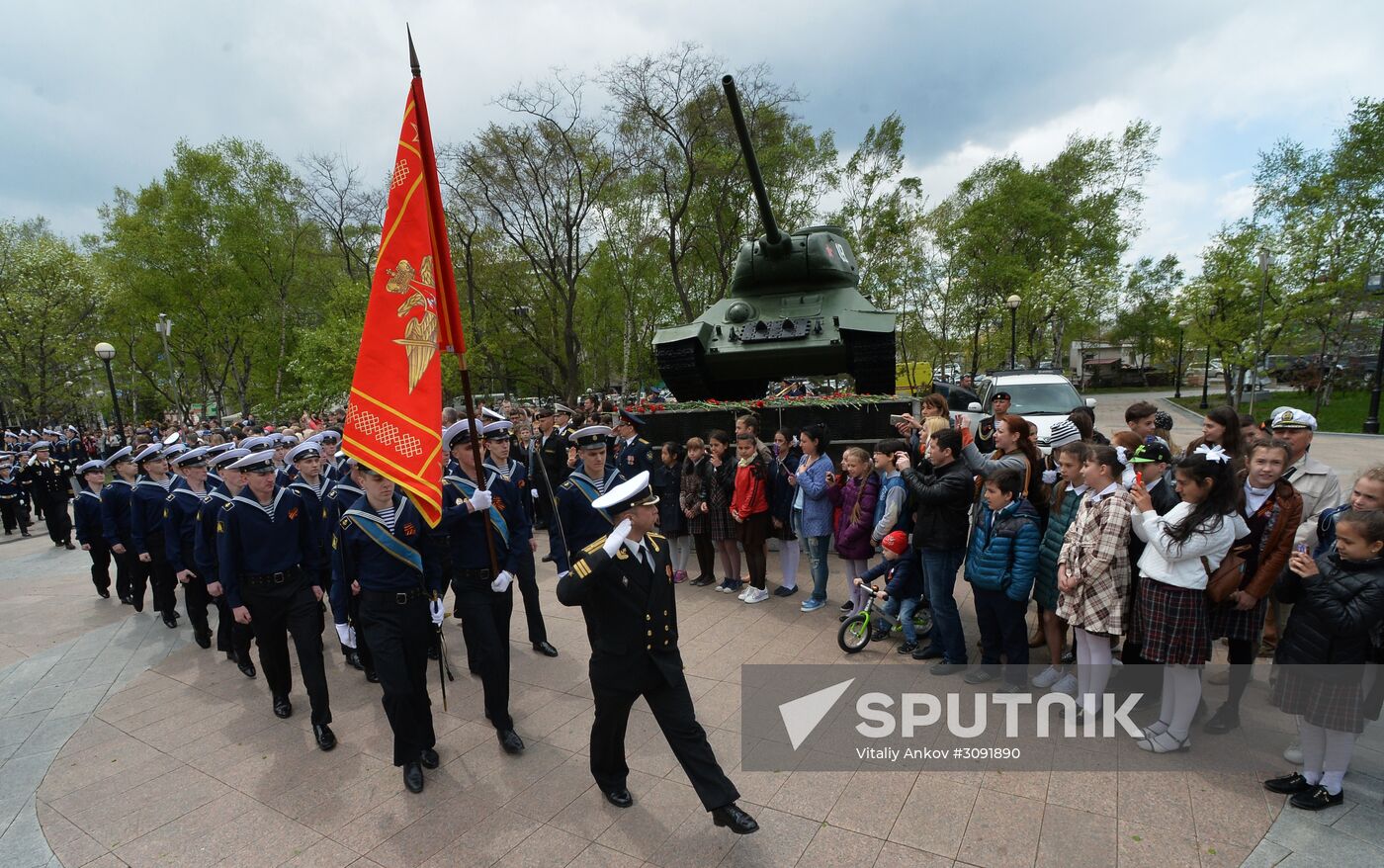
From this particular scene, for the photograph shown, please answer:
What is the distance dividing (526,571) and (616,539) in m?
2.84

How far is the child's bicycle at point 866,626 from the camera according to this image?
213 inches

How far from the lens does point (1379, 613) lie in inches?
121

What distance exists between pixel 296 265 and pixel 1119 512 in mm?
34382

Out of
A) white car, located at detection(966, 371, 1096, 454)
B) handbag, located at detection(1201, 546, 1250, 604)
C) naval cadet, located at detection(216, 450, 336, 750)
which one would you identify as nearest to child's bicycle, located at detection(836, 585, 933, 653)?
handbag, located at detection(1201, 546, 1250, 604)

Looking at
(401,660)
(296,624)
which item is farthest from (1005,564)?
(296,624)

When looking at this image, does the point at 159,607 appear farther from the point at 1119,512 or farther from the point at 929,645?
the point at 1119,512

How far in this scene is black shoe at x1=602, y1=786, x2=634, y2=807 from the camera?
363 cm

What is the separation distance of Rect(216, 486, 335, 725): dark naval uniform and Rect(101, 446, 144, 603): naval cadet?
12.4 feet

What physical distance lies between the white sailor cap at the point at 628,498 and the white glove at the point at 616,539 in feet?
0.28

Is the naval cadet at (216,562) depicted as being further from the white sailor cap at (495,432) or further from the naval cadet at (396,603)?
the white sailor cap at (495,432)

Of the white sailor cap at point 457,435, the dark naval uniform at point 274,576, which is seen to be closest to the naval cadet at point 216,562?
the dark naval uniform at point 274,576

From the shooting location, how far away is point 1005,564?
4477 millimetres

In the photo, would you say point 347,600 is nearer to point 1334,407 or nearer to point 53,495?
point 53,495

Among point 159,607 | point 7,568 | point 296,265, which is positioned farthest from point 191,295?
point 159,607
